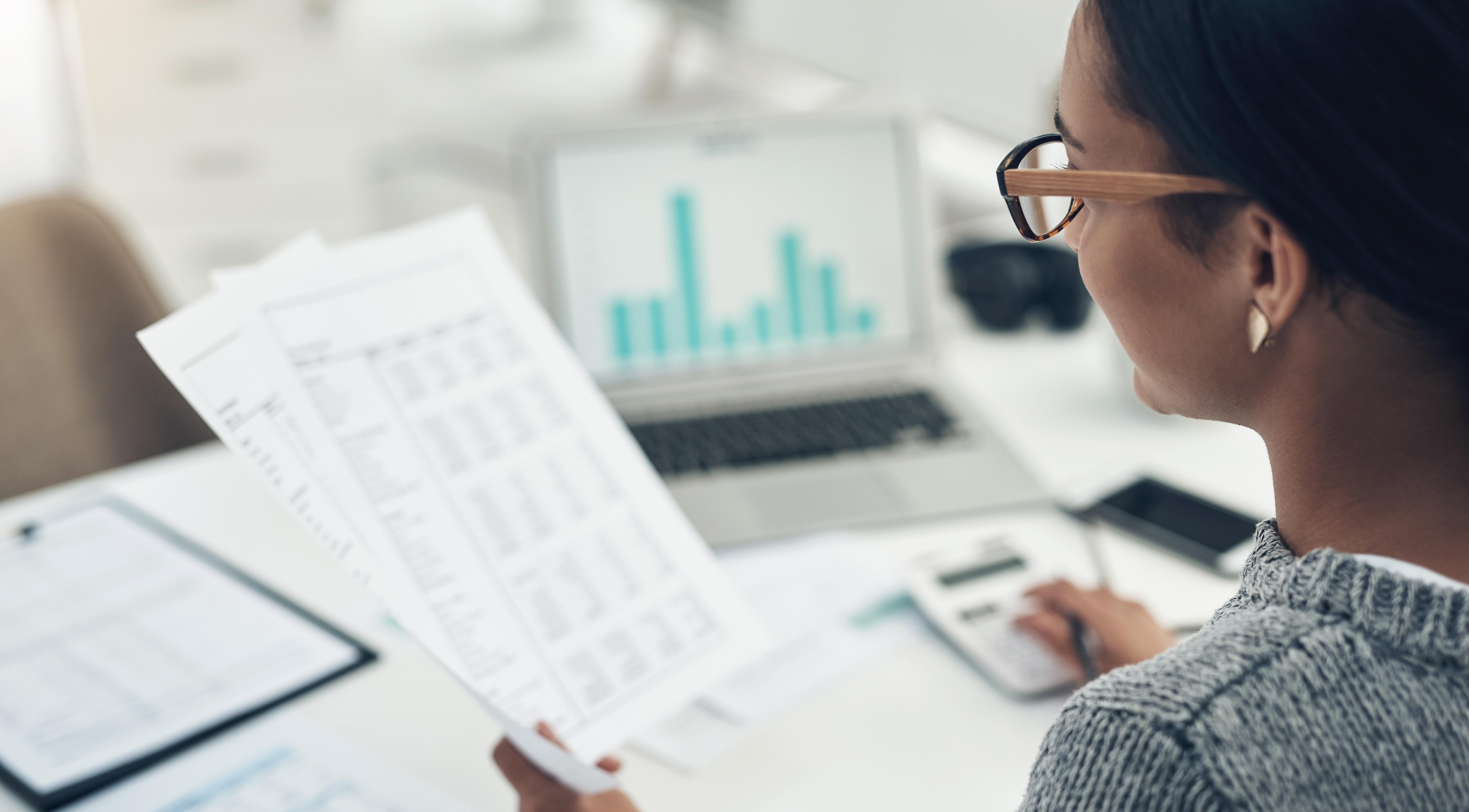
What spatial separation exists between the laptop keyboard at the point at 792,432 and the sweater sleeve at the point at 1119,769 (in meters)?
0.68

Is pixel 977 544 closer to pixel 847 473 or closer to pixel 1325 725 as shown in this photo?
pixel 847 473

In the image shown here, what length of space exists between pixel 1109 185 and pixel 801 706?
1.45ft

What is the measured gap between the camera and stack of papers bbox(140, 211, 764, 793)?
59 cm

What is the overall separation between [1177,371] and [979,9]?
73.7 inches

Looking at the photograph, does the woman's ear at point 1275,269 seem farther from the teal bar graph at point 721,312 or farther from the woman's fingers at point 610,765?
the teal bar graph at point 721,312

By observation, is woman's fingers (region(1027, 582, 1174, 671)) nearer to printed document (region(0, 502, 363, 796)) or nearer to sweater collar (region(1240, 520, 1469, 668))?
sweater collar (region(1240, 520, 1469, 668))

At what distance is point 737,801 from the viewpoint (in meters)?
0.68

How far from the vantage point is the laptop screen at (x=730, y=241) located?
1.22 metres

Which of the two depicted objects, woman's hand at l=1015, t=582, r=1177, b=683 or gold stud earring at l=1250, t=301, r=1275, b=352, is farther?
woman's hand at l=1015, t=582, r=1177, b=683

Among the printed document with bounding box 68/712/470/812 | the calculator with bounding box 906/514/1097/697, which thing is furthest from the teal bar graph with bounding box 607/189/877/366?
the printed document with bounding box 68/712/470/812

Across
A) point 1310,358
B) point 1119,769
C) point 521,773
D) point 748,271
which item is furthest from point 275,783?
point 748,271

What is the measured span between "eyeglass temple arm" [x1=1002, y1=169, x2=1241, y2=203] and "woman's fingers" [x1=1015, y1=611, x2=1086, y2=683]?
0.38 m

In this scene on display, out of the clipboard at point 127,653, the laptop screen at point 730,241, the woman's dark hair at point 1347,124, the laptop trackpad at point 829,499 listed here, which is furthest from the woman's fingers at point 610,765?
the laptop screen at point 730,241

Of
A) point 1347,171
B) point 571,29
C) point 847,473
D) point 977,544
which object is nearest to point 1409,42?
point 1347,171
